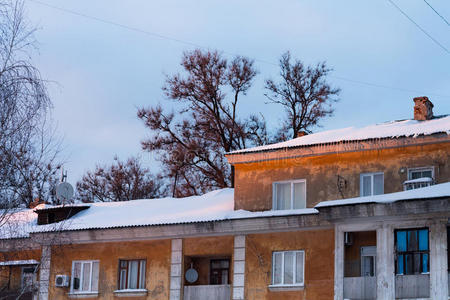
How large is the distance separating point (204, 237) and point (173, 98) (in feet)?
55.5

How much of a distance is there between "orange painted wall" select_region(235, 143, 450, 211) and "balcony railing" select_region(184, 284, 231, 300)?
3291mm

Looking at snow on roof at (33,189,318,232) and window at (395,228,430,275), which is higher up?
snow on roof at (33,189,318,232)

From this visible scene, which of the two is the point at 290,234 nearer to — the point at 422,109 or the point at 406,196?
the point at 406,196

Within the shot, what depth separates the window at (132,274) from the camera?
33312 millimetres

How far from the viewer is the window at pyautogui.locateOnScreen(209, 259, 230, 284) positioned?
33.2 meters

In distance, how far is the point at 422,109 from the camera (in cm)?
3212

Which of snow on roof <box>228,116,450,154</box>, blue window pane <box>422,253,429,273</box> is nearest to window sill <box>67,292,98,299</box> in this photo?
snow on roof <box>228,116,450,154</box>

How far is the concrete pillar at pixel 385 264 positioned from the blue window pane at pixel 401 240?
0.24 metres

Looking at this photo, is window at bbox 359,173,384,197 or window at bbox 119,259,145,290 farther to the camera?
window at bbox 119,259,145,290

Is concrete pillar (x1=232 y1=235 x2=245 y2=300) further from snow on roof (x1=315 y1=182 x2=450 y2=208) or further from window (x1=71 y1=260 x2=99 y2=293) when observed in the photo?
window (x1=71 y1=260 x2=99 y2=293)

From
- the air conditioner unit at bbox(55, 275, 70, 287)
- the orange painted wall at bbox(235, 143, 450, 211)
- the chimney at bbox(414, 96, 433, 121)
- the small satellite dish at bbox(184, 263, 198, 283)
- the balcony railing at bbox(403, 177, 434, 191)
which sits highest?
the chimney at bbox(414, 96, 433, 121)

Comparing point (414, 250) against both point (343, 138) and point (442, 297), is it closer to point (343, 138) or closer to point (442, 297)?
point (442, 297)

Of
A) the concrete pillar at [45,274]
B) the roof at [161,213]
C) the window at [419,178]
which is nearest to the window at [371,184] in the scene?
the window at [419,178]

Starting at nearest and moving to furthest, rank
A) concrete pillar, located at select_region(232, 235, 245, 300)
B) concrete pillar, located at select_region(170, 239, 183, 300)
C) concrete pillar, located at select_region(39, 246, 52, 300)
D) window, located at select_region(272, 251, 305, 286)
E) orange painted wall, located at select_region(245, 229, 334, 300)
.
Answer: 1. orange painted wall, located at select_region(245, 229, 334, 300)
2. window, located at select_region(272, 251, 305, 286)
3. concrete pillar, located at select_region(232, 235, 245, 300)
4. concrete pillar, located at select_region(170, 239, 183, 300)
5. concrete pillar, located at select_region(39, 246, 52, 300)
